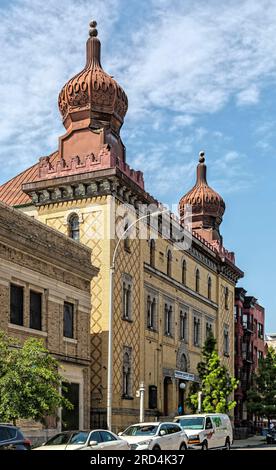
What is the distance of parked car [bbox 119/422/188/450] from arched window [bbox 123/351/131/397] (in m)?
14.0

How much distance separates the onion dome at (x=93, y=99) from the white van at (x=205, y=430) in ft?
61.2

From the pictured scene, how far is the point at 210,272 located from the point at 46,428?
30457mm

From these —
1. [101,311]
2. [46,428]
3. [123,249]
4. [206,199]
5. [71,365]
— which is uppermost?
[206,199]

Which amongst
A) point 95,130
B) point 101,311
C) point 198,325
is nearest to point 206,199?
point 198,325

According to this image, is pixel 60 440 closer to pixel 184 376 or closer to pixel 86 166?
pixel 86 166

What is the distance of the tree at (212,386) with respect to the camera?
45906mm

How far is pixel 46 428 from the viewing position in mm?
29031

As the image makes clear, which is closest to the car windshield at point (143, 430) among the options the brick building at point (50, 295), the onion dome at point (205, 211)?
the brick building at point (50, 295)

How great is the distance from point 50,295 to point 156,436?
9940mm

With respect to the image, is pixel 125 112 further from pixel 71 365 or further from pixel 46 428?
pixel 46 428

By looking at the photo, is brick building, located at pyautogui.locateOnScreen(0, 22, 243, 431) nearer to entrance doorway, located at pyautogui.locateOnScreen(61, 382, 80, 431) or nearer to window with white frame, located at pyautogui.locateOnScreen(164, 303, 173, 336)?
window with white frame, located at pyautogui.locateOnScreen(164, 303, 173, 336)

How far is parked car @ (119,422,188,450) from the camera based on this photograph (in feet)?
74.9

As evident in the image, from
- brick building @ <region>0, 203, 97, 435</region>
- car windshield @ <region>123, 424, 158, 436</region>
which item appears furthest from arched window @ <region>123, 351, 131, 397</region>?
car windshield @ <region>123, 424, 158, 436</region>
